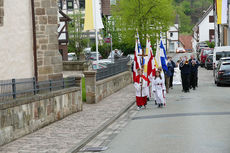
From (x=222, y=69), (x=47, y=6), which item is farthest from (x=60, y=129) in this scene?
(x=222, y=69)

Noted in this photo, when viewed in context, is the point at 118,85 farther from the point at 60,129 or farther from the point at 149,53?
the point at 60,129

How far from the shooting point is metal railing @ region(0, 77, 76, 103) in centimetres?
1181

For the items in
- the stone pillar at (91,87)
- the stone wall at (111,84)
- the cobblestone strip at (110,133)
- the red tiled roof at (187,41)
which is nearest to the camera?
the cobblestone strip at (110,133)

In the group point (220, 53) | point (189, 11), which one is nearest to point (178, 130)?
point (220, 53)

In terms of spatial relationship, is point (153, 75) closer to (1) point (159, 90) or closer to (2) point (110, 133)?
(1) point (159, 90)

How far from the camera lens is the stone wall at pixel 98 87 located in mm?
20303

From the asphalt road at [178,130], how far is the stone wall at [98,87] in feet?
8.89

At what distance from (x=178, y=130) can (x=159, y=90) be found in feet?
21.3

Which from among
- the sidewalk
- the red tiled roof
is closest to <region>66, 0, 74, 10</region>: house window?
the sidewalk

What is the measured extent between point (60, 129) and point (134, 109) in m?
5.65

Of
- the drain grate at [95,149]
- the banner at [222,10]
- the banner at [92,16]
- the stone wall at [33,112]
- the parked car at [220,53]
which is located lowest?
the drain grate at [95,149]

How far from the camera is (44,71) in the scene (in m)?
17.3

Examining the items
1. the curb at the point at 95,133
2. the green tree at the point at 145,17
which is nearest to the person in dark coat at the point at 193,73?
the curb at the point at 95,133

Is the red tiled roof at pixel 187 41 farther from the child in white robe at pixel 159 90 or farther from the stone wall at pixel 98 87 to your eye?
the child in white robe at pixel 159 90
